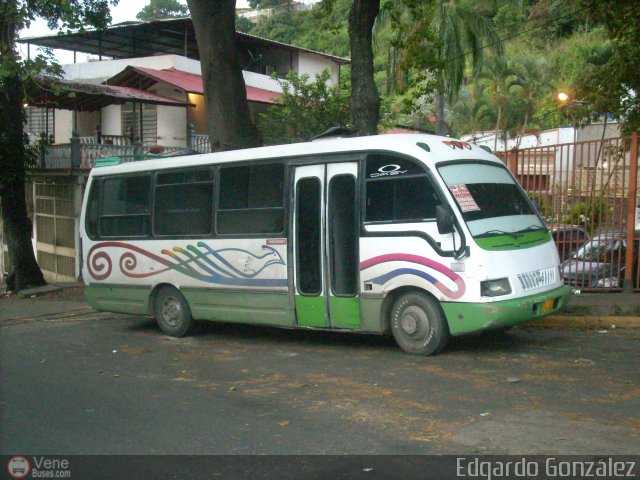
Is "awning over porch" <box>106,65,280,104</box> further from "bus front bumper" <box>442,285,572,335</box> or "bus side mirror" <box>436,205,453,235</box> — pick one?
"bus front bumper" <box>442,285,572,335</box>

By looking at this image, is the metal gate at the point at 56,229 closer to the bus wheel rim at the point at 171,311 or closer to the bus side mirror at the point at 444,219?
the bus wheel rim at the point at 171,311

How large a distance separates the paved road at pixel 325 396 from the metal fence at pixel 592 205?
2.11 m

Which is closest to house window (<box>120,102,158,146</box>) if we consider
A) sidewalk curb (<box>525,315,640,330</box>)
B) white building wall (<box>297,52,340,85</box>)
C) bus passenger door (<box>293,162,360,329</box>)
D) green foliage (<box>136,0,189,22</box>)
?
white building wall (<box>297,52,340,85</box>)

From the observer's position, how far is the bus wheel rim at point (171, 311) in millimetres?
11867

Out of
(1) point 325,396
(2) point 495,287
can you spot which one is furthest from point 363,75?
(1) point 325,396

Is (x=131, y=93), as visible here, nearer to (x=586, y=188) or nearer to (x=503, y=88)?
(x=586, y=188)

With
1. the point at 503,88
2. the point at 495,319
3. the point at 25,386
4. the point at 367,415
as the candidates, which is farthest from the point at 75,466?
the point at 503,88

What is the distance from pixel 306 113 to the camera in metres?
26.1

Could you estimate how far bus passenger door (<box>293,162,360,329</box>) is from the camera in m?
9.81

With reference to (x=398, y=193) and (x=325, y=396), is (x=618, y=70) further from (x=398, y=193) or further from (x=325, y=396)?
(x=325, y=396)

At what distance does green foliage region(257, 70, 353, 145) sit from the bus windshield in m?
16.2

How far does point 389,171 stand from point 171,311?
440cm

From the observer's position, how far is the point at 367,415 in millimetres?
6836

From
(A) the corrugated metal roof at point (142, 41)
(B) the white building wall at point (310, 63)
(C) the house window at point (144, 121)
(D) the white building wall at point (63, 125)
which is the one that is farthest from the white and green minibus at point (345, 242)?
(B) the white building wall at point (310, 63)
